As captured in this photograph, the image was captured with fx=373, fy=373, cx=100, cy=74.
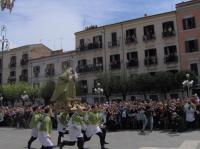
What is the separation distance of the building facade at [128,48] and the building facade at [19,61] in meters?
10.8

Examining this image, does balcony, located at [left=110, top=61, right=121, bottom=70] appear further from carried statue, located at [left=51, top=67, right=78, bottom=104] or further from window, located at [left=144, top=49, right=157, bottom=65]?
carried statue, located at [left=51, top=67, right=78, bottom=104]

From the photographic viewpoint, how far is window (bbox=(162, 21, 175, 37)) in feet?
135

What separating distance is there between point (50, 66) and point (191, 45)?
2153 cm

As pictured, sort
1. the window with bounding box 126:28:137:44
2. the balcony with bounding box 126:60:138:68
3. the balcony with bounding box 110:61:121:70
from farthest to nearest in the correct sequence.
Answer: the balcony with bounding box 110:61:121:70 → the window with bounding box 126:28:137:44 → the balcony with bounding box 126:60:138:68

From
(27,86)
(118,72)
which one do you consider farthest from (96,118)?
(27,86)

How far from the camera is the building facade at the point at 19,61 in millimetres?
57031

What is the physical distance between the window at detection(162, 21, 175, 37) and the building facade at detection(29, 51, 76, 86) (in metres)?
13.6

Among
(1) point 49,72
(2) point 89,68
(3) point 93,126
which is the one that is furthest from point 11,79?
(3) point 93,126

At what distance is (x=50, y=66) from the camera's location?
2088 inches

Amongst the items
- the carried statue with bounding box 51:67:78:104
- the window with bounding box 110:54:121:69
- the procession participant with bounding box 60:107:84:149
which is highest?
the window with bounding box 110:54:121:69

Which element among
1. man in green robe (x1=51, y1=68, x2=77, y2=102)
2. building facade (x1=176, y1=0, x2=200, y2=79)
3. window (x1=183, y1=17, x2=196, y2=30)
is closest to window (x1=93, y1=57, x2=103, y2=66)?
building facade (x1=176, y1=0, x2=200, y2=79)

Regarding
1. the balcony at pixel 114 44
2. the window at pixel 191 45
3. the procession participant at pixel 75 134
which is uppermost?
the balcony at pixel 114 44

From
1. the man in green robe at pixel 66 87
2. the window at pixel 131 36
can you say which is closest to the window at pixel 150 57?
the window at pixel 131 36

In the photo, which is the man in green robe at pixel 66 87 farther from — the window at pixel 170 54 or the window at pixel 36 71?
the window at pixel 36 71
